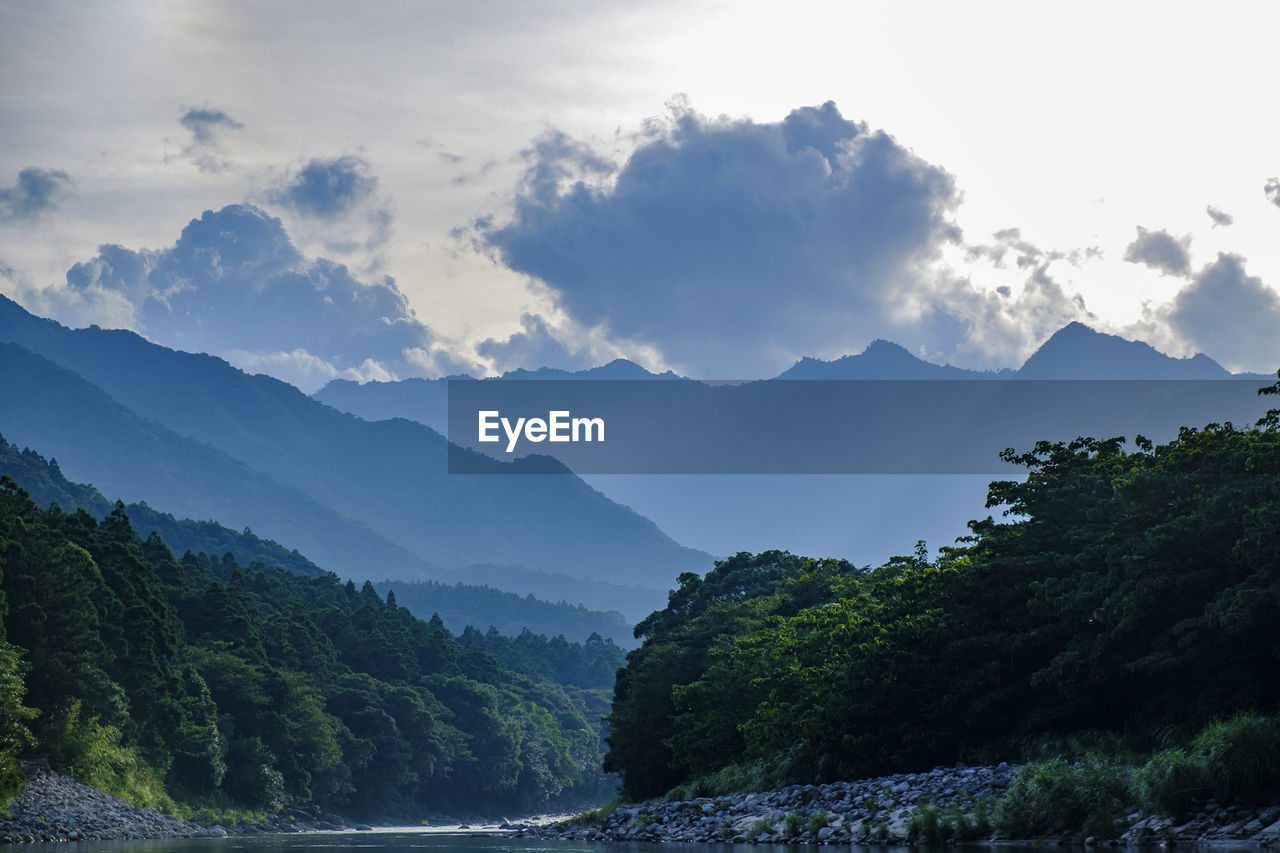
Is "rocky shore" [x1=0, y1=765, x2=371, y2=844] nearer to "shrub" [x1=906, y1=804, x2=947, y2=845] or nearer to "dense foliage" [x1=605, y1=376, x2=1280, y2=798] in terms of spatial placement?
"dense foliage" [x1=605, y1=376, x2=1280, y2=798]

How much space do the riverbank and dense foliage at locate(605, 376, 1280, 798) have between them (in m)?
2.90

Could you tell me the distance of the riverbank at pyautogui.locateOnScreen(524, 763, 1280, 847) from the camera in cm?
3045

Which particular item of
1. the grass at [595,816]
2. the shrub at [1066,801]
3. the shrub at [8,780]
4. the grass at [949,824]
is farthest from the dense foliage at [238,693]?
the shrub at [1066,801]

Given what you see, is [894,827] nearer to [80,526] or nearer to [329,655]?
[80,526]

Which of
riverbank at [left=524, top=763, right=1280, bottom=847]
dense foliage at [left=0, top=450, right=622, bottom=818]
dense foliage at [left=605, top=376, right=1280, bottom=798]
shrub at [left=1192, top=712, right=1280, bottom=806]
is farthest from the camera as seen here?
dense foliage at [left=0, top=450, right=622, bottom=818]

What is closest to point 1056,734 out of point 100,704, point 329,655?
point 100,704

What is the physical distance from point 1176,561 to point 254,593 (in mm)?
126910

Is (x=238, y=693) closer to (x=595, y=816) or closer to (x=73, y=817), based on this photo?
(x=595, y=816)

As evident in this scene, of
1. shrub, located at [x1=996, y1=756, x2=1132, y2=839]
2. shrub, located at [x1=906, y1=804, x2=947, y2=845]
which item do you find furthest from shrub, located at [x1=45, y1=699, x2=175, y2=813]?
shrub, located at [x1=996, y1=756, x2=1132, y2=839]

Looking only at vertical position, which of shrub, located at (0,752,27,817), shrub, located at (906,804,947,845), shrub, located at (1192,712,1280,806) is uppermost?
shrub, located at (1192,712,1280,806)

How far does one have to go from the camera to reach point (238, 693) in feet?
332

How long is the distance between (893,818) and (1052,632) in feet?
32.0

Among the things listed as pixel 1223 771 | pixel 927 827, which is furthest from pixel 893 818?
pixel 1223 771

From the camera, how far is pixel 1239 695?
3731 centimetres
